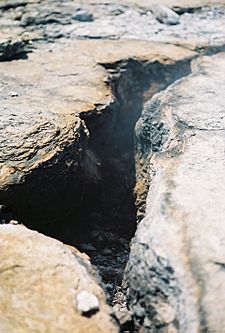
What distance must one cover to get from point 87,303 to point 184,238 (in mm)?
526

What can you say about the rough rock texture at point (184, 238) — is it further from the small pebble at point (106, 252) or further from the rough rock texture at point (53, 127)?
the small pebble at point (106, 252)

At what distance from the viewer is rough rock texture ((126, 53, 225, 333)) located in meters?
2.06

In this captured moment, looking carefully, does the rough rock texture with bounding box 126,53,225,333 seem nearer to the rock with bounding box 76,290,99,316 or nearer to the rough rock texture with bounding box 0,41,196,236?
the rock with bounding box 76,290,99,316

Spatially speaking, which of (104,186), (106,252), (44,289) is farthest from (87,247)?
(44,289)

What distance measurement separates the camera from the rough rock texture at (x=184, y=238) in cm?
206

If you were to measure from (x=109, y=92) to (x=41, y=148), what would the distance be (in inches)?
40.5

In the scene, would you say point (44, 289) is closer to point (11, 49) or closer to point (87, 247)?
point (87, 247)

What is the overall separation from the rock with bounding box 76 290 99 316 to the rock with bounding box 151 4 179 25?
3662mm

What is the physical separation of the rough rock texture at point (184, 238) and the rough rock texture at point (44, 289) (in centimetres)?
22

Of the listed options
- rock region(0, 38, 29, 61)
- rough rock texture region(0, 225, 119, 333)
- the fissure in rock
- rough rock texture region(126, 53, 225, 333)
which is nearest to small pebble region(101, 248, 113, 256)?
the fissure in rock

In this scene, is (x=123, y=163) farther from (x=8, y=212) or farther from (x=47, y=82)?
(x=8, y=212)

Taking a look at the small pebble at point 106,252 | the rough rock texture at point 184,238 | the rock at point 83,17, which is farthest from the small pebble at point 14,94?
the rock at point 83,17

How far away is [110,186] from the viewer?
4.09 m

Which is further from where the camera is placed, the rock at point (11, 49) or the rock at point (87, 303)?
the rock at point (11, 49)
